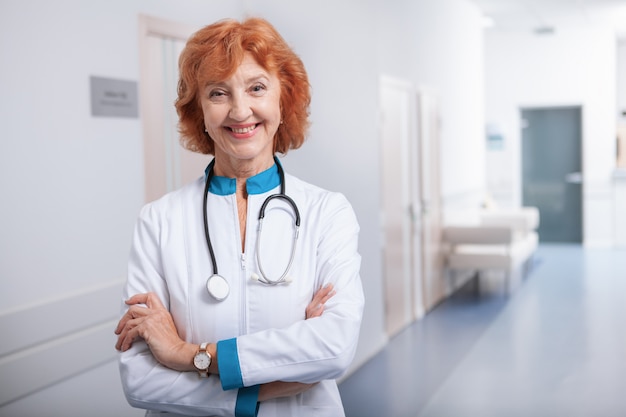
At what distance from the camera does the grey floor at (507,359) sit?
442cm

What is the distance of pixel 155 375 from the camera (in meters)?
1.56

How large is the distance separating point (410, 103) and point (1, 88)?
4946mm

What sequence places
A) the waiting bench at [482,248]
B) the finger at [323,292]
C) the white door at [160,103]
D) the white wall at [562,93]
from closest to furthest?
1. the finger at [323,292]
2. the white door at [160,103]
3. the waiting bench at [482,248]
4. the white wall at [562,93]

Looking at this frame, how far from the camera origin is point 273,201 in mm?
1656

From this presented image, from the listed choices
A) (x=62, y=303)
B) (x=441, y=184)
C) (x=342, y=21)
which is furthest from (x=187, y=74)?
(x=441, y=184)

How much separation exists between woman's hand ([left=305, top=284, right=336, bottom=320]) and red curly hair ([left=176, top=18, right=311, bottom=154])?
39 cm

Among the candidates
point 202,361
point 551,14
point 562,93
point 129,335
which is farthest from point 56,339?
point 562,93

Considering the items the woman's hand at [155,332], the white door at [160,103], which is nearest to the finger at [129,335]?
the woman's hand at [155,332]

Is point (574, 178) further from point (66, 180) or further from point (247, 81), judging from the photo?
point (247, 81)

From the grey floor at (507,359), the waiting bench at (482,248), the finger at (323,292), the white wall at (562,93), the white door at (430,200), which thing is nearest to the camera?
the finger at (323,292)

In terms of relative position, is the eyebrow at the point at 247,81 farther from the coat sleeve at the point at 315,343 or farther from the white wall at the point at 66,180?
the white wall at the point at 66,180

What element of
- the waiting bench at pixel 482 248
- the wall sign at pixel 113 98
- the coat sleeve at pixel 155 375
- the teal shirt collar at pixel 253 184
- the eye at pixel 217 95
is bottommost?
the waiting bench at pixel 482 248

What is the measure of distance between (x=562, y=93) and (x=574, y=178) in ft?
4.54

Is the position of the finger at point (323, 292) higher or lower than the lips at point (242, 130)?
lower
